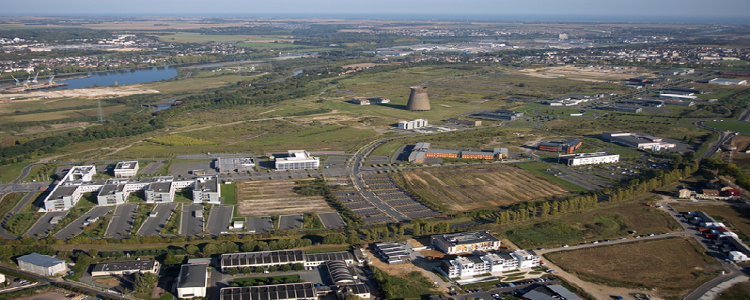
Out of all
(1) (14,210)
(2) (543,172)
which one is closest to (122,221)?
(1) (14,210)

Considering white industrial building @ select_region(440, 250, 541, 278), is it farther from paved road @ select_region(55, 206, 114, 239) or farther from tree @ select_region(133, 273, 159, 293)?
paved road @ select_region(55, 206, 114, 239)

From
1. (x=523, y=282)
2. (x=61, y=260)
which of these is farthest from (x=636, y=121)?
(x=61, y=260)

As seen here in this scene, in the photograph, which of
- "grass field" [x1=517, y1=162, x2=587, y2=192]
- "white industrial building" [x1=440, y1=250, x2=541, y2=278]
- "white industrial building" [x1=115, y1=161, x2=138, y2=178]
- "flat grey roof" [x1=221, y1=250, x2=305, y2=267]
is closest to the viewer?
"white industrial building" [x1=440, y1=250, x2=541, y2=278]

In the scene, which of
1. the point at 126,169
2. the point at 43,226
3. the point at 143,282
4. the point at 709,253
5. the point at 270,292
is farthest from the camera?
the point at 126,169

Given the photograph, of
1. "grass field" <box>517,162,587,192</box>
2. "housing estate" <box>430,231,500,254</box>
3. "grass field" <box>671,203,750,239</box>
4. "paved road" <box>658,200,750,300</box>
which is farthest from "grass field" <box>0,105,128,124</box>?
"grass field" <box>671,203,750,239</box>

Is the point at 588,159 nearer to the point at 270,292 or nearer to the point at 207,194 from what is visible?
the point at 207,194

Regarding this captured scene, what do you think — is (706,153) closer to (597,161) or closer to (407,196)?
(597,161)
